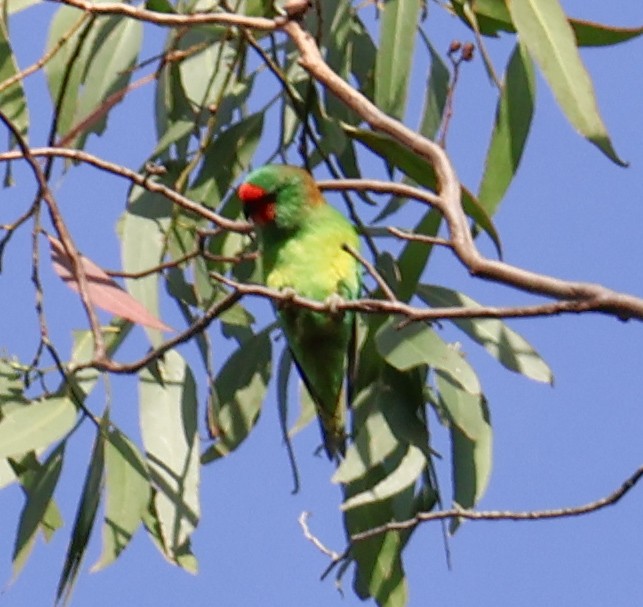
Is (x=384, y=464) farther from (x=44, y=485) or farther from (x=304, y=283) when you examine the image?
(x=44, y=485)

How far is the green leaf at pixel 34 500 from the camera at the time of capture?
2.16 metres

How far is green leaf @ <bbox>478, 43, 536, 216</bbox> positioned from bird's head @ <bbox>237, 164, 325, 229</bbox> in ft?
1.36

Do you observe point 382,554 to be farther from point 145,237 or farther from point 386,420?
point 145,237

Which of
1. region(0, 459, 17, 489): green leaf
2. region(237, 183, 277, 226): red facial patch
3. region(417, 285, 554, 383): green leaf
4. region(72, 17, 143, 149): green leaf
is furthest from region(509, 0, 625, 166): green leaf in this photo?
region(0, 459, 17, 489): green leaf

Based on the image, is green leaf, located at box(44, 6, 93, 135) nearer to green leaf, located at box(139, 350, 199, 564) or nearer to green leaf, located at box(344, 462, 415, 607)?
green leaf, located at box(139, 350, 199, 564)

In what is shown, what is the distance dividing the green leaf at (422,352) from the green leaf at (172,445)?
388mm

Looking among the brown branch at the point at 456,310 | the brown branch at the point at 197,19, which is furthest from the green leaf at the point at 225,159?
the brown branch at the point at 456,310

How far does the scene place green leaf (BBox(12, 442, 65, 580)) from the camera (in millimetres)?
2160

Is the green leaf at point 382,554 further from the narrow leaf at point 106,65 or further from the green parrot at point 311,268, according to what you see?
the narrow leaf at point 106,65

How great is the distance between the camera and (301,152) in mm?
2344

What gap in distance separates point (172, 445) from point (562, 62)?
32.4 inches

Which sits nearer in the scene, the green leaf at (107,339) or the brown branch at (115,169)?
the brown branch at (115,169)

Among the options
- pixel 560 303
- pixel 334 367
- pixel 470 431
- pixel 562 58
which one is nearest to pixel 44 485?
pixel 334 367

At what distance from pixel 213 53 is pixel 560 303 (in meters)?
1.34
